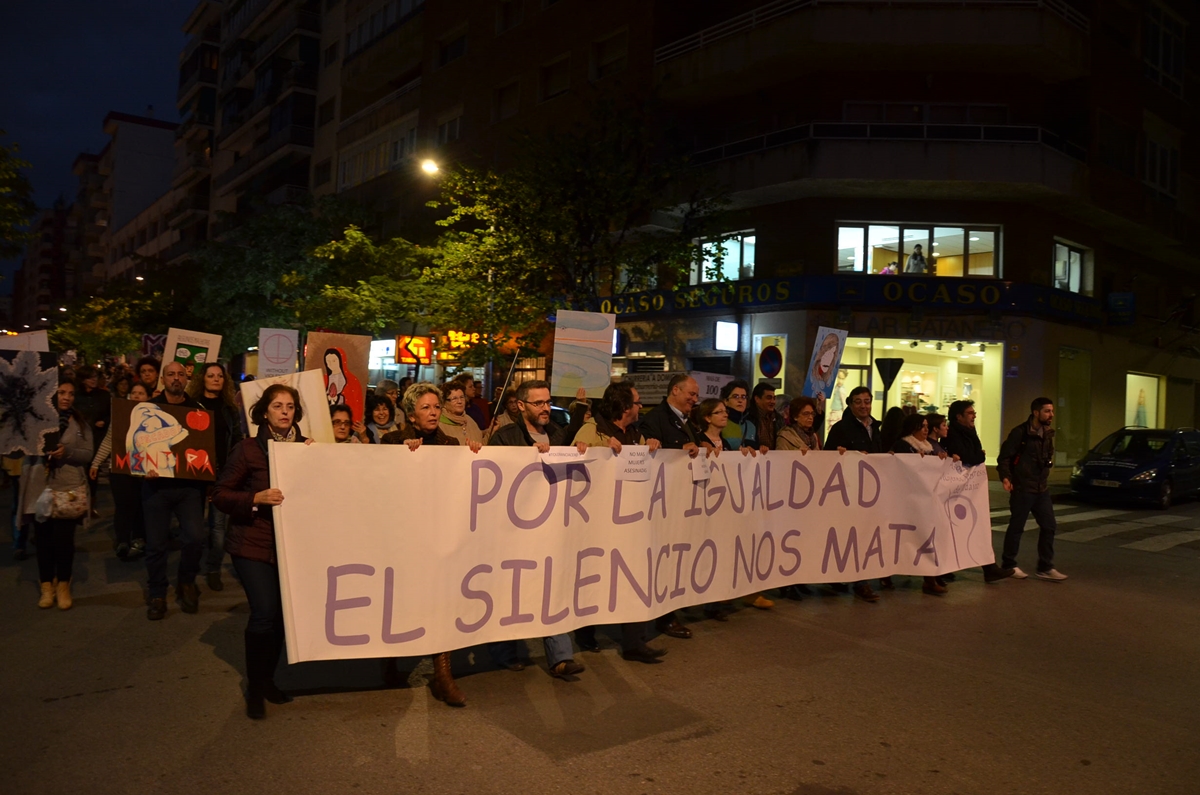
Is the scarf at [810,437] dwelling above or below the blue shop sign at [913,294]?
below

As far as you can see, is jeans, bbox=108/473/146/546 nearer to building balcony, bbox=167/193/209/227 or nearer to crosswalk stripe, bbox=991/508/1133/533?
crosswalk stripe, bbox=991/508/1133/533

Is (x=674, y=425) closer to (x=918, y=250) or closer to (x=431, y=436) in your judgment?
(x=431, y=436)

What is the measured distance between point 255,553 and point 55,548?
3192mm

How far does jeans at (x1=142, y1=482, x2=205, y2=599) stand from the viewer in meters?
6.86

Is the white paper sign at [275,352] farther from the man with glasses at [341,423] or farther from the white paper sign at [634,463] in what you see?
the white paper sign at [634,463]

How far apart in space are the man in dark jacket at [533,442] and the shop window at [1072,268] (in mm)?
21372

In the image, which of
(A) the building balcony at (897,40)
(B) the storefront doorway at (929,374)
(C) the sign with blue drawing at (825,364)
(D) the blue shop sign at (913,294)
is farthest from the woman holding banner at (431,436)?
(A) the building balcony at (897,40)

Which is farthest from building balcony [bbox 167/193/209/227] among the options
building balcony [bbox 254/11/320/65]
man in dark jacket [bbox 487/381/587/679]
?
man in dark jacket [bbox 487/381/587/679]

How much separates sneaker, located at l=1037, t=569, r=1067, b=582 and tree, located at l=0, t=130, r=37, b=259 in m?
22.3

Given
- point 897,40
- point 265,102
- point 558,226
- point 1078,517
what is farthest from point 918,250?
point 265,102

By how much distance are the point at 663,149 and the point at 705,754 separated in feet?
73.6

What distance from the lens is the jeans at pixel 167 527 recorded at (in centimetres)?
686

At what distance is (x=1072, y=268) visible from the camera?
80.5 ft

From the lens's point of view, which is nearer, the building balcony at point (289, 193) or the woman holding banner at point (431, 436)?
the woman holding banner at point (431, 436)
